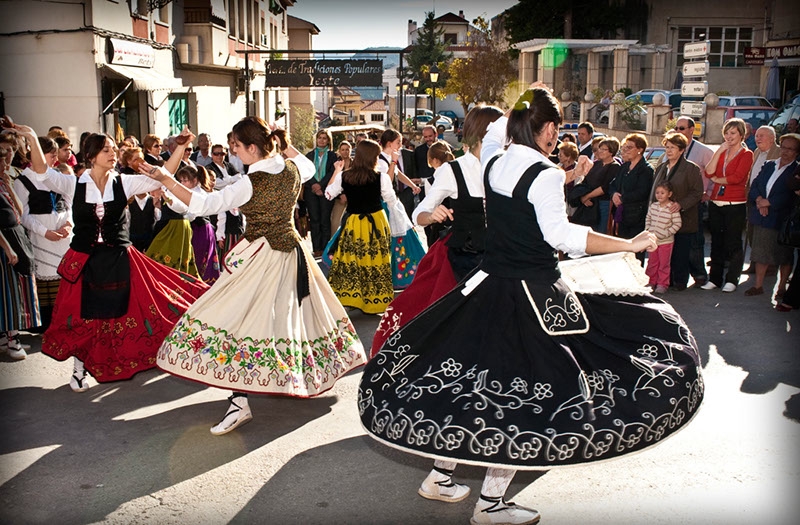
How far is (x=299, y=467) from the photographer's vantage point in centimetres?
467

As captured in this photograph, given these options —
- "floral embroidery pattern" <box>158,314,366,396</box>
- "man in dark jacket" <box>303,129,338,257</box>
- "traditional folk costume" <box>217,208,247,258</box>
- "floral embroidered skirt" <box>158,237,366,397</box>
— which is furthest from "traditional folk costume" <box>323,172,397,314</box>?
"man in dark jacket" <box>303,129,338,257</box>

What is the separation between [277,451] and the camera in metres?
4.89

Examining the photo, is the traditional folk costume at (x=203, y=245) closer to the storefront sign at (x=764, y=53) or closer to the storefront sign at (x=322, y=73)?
the storefront sign at (x=764, y=53)

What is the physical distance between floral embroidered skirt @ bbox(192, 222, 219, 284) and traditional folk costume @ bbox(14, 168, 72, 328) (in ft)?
4.49

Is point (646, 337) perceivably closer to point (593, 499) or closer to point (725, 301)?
point (593, 499)

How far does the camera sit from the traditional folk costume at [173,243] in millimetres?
7957

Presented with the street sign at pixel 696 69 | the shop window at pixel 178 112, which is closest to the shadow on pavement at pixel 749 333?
the street sign at pixel 696 69

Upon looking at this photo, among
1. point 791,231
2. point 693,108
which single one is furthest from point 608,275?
point 693,108

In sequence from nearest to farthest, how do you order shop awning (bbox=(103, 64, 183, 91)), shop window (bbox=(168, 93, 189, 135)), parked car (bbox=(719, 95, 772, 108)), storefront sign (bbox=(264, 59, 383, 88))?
1. shop awning (bbox=(103, 64, 183, 91))
2. shop window (bbox=(168, 93, 189, 135))
3. storefront sign (bbox=(264, 59, 383, 88))
4. parked car (bbox=(719, 95, 772, 108))

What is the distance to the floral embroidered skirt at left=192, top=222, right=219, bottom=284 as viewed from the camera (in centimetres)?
859

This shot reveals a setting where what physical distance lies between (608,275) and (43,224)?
5.20 m

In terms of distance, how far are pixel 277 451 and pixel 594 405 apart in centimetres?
221

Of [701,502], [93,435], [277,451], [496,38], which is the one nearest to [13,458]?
[93,435]

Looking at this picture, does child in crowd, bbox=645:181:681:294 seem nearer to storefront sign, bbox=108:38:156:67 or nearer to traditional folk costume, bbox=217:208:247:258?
traditional folk costume, bbox=217:208:247:258
